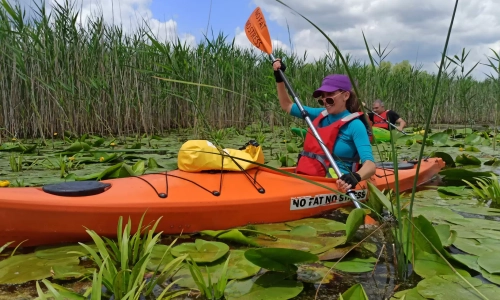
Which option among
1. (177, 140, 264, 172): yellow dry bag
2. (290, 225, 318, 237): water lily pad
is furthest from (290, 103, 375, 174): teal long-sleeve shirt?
(177, 140, 264, 172): yellow dry bag

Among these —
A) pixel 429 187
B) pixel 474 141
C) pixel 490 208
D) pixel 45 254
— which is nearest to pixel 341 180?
pixel 490 208

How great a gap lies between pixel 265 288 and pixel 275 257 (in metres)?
0.13

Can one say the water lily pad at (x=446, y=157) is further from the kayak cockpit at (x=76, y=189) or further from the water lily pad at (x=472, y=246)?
the kayak cockpit at (x=76, y=189)

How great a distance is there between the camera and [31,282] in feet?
5.24

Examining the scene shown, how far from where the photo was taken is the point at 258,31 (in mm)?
3793

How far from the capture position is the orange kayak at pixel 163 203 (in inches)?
74.1

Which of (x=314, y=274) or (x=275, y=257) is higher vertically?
(x=275, y=257)

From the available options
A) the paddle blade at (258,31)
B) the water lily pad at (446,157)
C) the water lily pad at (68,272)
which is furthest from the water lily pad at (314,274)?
the water lily pad at (446,157)

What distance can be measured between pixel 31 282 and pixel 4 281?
0.09 m

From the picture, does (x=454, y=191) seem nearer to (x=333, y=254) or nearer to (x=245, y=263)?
(x=333, y=254)

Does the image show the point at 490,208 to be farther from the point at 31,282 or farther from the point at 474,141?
the point at 474,141

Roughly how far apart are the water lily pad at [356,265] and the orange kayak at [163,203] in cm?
31

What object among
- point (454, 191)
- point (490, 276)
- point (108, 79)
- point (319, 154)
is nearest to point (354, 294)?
point (490, 276)

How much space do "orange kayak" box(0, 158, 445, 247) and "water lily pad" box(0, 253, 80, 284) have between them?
0.14m
